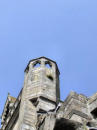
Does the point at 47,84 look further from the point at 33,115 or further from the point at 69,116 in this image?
the point at 69,116

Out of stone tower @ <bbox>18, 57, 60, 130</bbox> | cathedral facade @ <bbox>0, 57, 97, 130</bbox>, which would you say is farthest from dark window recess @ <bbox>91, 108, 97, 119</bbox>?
stone tower @ <bbox>18, 57, 60, 130</bbox>

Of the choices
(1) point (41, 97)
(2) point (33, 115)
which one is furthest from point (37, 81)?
(2) point (33, 115)

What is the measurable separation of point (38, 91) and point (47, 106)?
0.96 meters

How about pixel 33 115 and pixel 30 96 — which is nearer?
pixel 33 115

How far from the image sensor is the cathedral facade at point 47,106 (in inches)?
275

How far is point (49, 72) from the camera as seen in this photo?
14234mm

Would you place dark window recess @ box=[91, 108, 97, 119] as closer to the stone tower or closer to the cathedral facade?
the cathedral facade

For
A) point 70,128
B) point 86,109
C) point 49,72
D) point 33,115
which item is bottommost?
point 70,128

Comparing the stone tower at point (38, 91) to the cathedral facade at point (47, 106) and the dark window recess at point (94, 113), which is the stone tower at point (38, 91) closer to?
the cathedral facade at point (47, 106)

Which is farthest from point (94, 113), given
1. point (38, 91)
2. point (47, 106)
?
point (38, 91)

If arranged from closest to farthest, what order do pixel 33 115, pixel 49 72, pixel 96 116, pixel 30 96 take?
pixel 96 116 → pixel 33 115 → pixel 30 96 → pixel 49 72

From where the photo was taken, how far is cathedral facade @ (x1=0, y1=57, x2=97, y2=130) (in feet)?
22.9

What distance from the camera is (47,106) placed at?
11797mm

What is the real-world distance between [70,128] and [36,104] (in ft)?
16.5
